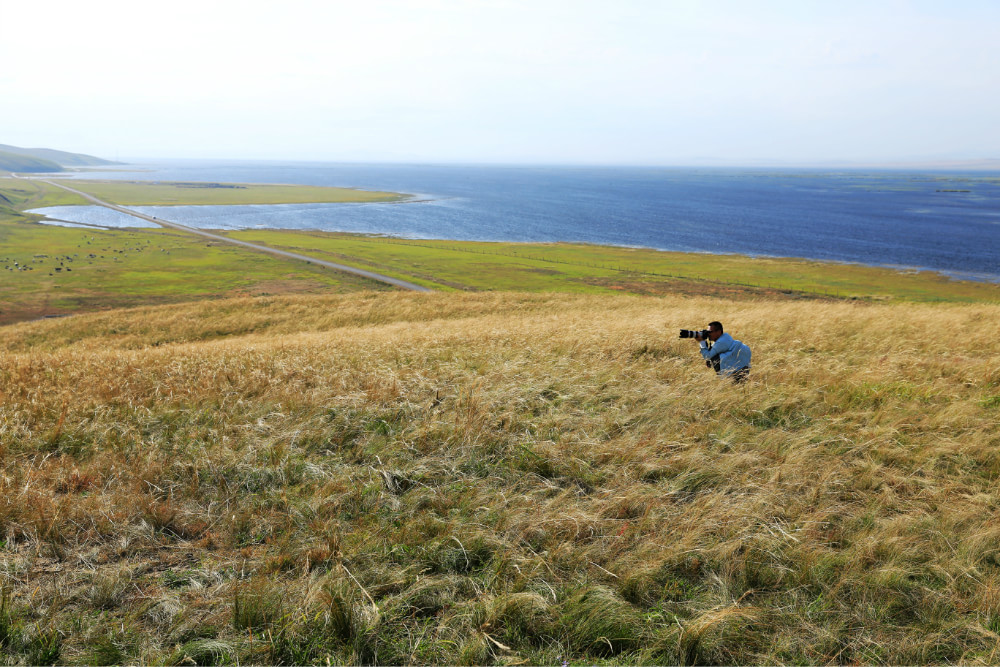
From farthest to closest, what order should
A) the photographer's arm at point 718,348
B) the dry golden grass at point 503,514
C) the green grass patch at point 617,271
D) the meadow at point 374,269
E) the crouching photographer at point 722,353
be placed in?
the green grass patch at point 617,271 → the meadow at point 374,269 → the photographer's arm at point 718,348 → the crouching photographer at point 722,353 → the dry golden grass at point 503,514

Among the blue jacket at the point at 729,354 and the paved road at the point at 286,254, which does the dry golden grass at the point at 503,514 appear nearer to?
the blue jacket at the point at 729,354

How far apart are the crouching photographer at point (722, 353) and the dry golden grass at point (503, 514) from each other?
387 mm

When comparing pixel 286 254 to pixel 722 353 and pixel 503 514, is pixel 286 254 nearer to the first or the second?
pixel 722 353

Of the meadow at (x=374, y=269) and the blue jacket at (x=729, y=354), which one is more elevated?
the blue jacket at (x=729, y=354)

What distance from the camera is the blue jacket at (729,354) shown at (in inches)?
330

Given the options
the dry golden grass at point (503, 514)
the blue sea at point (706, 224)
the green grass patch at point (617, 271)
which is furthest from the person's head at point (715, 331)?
the blue sea at point (706, 224)

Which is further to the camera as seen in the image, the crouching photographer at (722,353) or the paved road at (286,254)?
the paved road at (286,254)

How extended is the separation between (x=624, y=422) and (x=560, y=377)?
1.86 m

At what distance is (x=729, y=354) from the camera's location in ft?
27.9

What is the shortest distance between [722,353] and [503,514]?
5.52 m

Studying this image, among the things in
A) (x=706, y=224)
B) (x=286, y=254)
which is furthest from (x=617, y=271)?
(x=706, y=224)

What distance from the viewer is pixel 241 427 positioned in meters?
6.60

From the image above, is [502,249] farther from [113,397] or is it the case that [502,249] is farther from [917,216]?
[917,216]

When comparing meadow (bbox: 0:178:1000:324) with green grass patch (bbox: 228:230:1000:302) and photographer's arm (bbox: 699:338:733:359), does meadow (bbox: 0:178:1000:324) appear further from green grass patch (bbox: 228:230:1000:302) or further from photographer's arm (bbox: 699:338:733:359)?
photographer's arm (bbox: 699:338:733:359)
